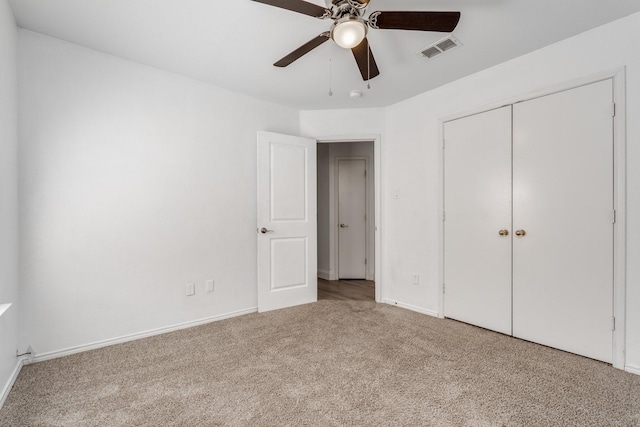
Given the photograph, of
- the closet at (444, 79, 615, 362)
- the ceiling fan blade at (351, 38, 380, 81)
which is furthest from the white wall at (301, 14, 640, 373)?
the ceiling fan blade at (351, 38, 380, 81)

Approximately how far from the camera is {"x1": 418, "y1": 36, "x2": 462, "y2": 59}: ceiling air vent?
7.65ft

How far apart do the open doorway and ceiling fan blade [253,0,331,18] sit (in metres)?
3.56

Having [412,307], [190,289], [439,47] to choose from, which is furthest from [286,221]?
[439,47]

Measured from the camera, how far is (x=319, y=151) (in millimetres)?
5395

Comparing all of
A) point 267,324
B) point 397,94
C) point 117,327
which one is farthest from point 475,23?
point 117,327

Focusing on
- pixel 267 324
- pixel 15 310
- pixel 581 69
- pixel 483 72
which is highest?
pixel 483 72

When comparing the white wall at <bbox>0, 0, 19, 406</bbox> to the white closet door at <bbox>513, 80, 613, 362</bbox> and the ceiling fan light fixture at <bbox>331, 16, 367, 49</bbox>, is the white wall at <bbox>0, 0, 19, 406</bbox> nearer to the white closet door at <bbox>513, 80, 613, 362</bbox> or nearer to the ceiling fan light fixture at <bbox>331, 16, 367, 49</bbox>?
the ceiling fan light fixture at <bbox>331, 16, 367, 49</bbox>

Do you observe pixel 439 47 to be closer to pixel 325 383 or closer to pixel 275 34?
pixel 275 34

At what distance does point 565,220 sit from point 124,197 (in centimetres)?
362

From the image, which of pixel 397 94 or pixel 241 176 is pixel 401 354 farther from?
pixel 397 94

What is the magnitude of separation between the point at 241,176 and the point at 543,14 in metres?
2.87

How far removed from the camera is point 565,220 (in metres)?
2.42

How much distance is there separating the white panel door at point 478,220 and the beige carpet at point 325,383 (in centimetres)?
30

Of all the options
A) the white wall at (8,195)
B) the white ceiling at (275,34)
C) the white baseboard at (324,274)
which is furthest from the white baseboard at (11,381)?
the white baseboard at (324,274)
